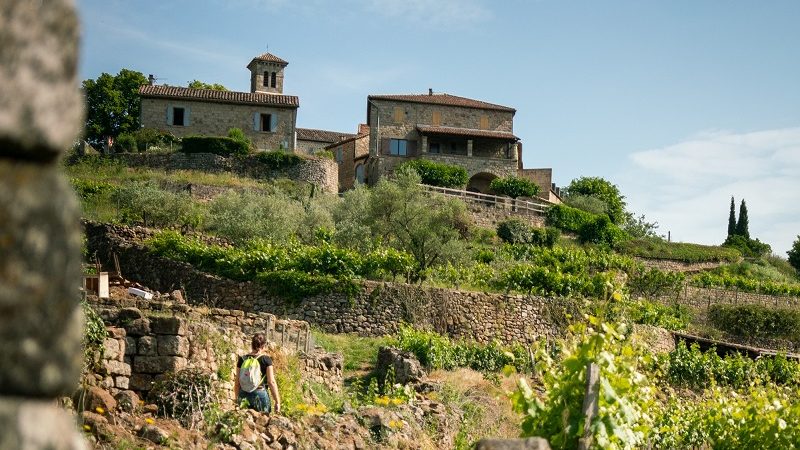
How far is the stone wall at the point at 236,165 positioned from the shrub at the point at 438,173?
16.3ft

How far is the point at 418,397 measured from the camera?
1864cm

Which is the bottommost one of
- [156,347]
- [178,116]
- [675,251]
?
[156,347]

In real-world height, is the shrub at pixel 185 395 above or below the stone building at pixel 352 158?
below

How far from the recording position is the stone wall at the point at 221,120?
181 feet

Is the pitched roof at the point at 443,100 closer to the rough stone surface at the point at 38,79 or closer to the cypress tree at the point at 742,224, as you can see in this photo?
the cypress tree at the point at 742,224

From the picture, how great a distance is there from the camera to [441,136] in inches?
2363

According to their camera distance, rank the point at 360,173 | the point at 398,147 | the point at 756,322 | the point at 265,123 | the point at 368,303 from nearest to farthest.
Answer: the point at 368,303 → the point at 756,322 → the point at 265,123 → the point at 398,147 → the point at 360,173

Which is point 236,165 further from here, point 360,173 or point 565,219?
point 565,219

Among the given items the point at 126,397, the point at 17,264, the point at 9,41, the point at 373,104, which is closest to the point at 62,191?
the point at 17,264

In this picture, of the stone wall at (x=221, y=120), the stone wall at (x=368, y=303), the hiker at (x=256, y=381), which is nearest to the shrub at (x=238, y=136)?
the stone wall at (x=221, y=120)

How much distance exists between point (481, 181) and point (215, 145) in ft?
56.1

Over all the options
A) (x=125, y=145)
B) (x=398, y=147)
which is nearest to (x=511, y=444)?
(x=125, y=145)

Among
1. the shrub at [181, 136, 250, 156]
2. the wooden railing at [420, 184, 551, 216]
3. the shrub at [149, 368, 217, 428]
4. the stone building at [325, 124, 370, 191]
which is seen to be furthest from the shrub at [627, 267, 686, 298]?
the shrub at [149, 368, 217, 428]

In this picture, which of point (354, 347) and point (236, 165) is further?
point (236, 165)
